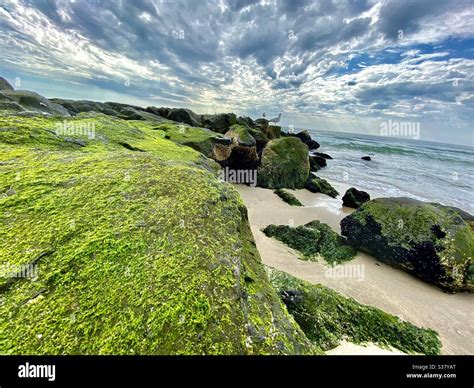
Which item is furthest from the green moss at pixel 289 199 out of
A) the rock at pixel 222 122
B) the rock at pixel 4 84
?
the rock at pixel 4 84

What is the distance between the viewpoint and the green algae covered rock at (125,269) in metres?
1.65

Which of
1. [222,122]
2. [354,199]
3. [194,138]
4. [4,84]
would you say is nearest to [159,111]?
[222,122]

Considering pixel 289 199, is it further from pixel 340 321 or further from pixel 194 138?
pixel 340 321

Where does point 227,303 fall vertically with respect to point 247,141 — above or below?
below

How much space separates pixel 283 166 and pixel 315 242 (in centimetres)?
1032

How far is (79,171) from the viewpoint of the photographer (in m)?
3.40

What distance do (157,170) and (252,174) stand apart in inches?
555

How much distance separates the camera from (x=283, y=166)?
18.5 meters
